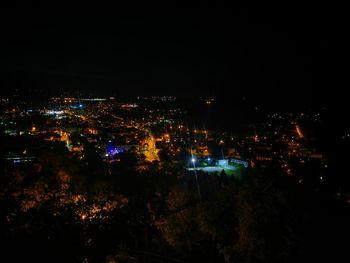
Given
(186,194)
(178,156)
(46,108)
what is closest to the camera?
(186,194)

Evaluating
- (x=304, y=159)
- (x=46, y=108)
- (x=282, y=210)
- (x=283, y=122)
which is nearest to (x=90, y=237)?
(x=282, y=210)

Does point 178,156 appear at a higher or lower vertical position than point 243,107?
lower

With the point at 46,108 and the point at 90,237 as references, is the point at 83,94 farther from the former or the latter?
the point at 90,237

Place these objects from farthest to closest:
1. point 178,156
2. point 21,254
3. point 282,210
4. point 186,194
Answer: point 178,156
point 186,194
point 282,210
point 21,254

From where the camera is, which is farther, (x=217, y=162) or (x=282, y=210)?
(x=217, y=162)

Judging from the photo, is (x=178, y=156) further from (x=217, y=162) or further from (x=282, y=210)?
(x=282, y=210)

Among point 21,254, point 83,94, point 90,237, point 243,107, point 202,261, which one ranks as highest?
point 83,94

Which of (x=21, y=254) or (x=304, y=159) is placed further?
(x=304, y=159)

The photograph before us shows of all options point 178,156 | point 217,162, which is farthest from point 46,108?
point 217,162

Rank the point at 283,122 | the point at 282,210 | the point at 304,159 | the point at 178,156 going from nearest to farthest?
1. the point at 282,210
2. the point at 304,159
3. the point at 178,156
4. the point at 283,122
